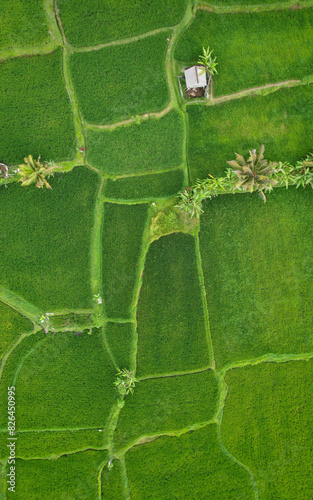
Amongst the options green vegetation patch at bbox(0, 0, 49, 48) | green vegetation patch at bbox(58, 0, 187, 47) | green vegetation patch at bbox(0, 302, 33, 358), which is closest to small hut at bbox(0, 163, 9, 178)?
green vegetation patch at bbox(0, 0, 49, 48)

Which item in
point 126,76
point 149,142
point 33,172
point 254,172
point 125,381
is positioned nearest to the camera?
point 254,172

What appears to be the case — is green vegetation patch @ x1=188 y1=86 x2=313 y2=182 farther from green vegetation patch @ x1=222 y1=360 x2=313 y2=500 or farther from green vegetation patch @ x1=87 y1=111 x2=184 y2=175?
green vegetation patch @ x1=222 y1=360 x2=313 y2=500

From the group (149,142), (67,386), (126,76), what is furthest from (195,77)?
(67,386)

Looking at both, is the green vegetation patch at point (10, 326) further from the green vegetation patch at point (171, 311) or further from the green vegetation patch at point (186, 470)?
the green vegetation patch at point (186, 470)

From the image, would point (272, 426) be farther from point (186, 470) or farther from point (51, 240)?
point (51, 240)

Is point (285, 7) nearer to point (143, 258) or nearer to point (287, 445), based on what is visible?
point (143, 258)
